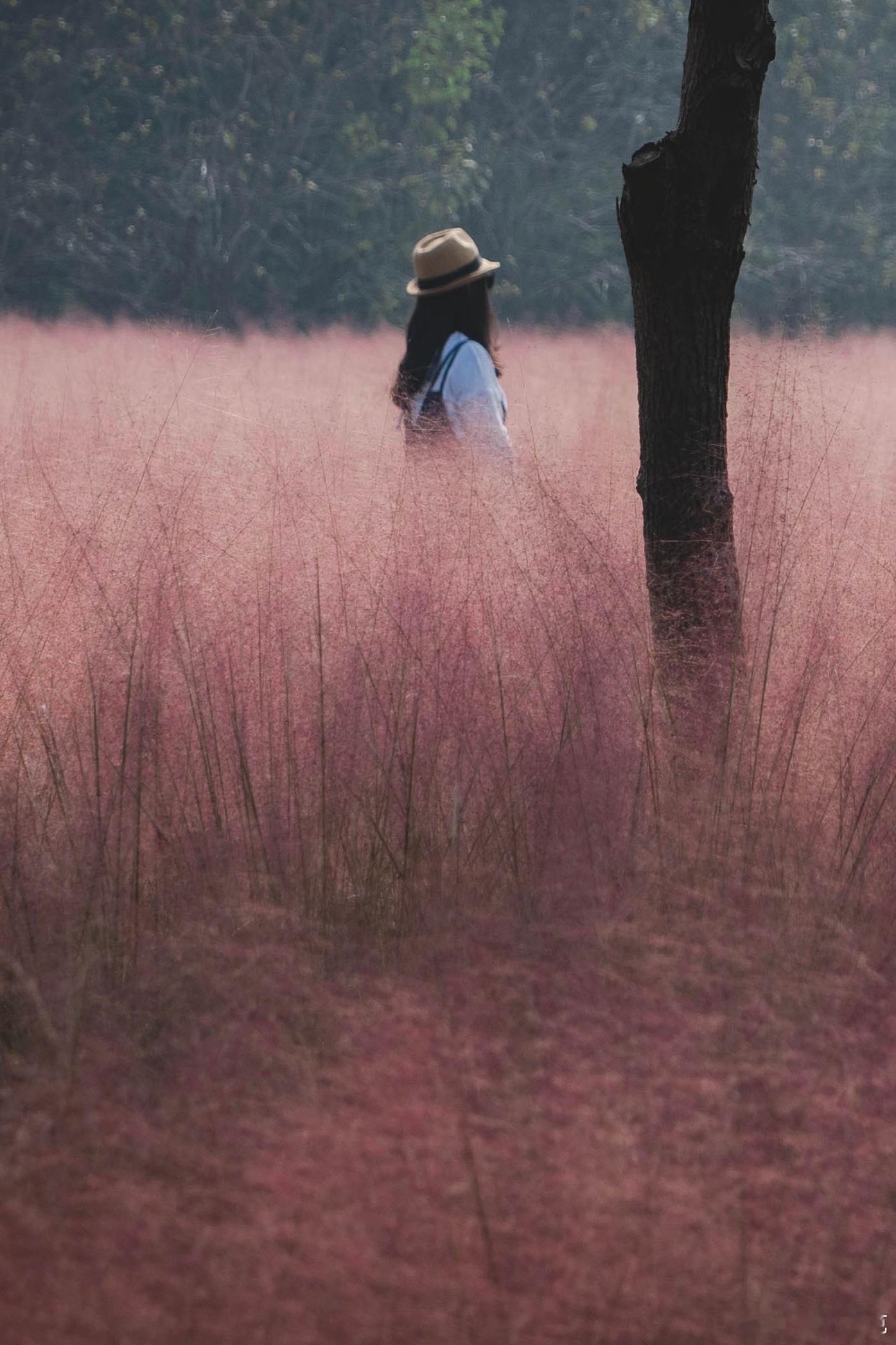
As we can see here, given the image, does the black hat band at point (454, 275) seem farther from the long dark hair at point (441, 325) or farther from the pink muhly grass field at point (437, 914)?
the pink muhly grass field at point (437, 914)

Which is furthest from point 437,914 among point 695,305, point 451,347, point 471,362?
point 451,347

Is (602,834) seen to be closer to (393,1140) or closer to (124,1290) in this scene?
(393,1140)

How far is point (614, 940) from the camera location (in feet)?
5.96

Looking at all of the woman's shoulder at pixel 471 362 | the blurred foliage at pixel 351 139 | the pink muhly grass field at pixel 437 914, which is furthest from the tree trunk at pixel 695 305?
the blurred foliage at pixel 351 139

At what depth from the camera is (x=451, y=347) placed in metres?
4.07

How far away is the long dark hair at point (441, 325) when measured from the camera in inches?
162

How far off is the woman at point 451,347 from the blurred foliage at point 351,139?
14.8 metres

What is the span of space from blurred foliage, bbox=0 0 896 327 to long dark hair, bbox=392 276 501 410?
14.8 metres

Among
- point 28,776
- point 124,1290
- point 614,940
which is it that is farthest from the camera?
point 28,776

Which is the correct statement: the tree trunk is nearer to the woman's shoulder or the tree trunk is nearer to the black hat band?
the woman's shoulder

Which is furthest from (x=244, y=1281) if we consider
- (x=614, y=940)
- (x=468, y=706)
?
(x=468, y=706)

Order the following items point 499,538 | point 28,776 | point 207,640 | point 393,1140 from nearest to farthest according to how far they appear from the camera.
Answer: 1. point 393,1140
2. point 28,776
3. point 207,640
4. point 499,538

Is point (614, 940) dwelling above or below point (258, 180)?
below

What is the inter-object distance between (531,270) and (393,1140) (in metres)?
21.5
